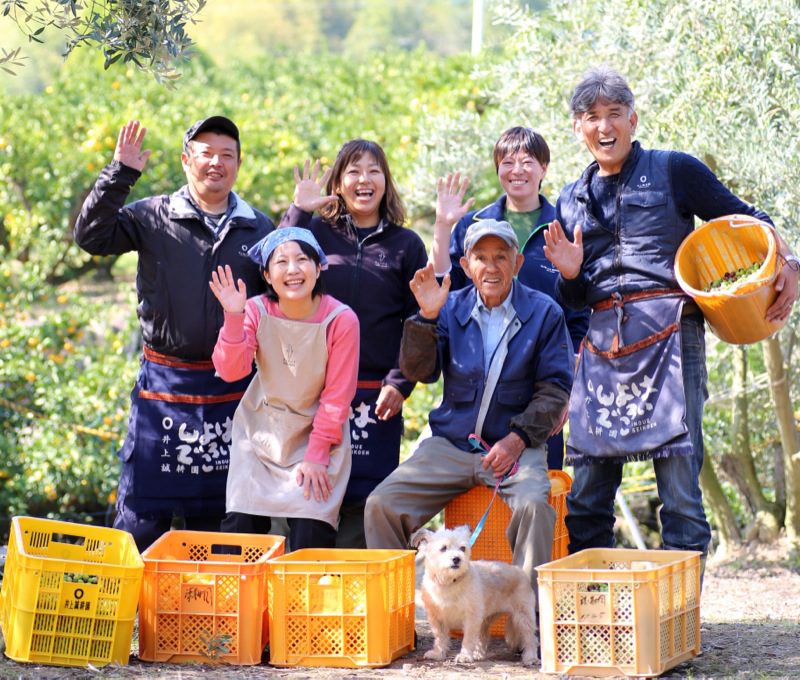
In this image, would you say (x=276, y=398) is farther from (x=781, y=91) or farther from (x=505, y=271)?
(x=781, y=91)

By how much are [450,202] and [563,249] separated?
29.6 inches

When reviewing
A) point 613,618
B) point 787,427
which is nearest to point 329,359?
point 613,618

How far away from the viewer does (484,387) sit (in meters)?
5.00

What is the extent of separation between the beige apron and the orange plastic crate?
19.8 inches

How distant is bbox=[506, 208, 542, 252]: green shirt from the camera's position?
18.6 feet

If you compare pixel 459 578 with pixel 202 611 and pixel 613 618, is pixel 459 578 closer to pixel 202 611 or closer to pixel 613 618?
pixel 613 618

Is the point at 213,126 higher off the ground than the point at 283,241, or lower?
higher

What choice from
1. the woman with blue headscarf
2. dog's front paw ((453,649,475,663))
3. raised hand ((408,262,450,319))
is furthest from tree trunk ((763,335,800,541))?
dog's front paw ((453,649,475,663))

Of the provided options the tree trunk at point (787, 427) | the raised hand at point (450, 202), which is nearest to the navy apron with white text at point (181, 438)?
the raised hand at point (450, 202)

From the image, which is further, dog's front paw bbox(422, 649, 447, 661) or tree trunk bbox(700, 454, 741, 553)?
tree trunk bbox(700, 454, 741, 553)

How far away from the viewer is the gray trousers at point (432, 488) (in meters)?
4.84

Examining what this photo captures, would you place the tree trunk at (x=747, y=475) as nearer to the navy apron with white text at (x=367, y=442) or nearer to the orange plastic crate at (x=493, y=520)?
the orange plastic crate at (x=493, y=520)

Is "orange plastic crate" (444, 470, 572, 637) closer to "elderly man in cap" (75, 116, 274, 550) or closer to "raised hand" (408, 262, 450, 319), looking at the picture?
"raised hand" (408, 262, 450, 319)

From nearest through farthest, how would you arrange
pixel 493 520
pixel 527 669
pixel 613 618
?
pixel 613 618
pixel 527 669
pixel 493 520
